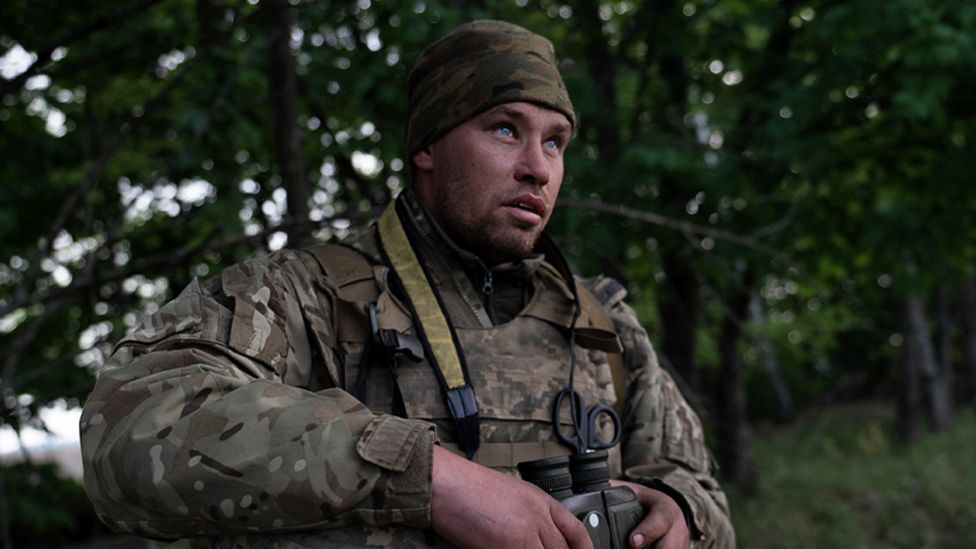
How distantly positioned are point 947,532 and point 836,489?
6.43 feet

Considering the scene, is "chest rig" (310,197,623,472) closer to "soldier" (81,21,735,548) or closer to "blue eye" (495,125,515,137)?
"soldier" (81,21,735,548)

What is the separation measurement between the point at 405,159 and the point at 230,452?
112 inches

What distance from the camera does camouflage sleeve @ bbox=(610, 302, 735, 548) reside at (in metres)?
2.30

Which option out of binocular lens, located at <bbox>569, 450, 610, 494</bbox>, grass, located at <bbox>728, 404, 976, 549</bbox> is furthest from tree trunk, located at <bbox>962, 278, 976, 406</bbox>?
binocular lens, located at <bbox>569, 450, 610, 494</bbox>

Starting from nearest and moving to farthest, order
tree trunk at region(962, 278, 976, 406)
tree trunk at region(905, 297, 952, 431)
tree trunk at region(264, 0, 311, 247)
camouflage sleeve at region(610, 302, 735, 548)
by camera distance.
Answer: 1. camouflage sleeve at region(610, 302, 735, 548)
2. tree trunk at region(264, 0, 311, 247)
3. tree trunk at region(905, 297, 952, 431)
4. tree trunk at region(962, 278, 976, 406)

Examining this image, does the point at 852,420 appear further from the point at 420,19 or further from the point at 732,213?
the point at 420,19

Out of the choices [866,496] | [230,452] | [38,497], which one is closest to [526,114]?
[230,452]

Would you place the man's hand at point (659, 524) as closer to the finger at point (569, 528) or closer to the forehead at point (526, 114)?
the finger at point (569, 528)

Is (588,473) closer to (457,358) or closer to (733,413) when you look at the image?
(457,358)

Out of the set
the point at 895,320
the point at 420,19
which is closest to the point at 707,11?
→ the point at 420,19

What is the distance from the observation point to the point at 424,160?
7.59 feet

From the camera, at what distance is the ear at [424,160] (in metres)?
2.30

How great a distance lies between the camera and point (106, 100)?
544 centimetres

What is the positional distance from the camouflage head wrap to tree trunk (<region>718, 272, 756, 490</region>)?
596 cm
